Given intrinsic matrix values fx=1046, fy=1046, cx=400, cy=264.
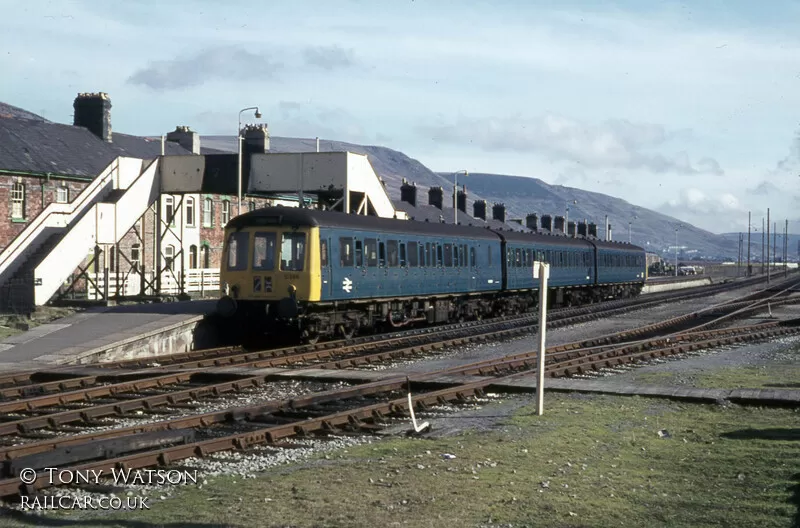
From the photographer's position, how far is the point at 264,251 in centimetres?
2469

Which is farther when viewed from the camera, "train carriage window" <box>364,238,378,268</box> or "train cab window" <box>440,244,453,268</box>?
"train cab window" <box>440,244,453,268</box>

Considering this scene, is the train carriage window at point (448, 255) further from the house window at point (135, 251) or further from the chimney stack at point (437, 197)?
the chimney stack at point (437, 197)

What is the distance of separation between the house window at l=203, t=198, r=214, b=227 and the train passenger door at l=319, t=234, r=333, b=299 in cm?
2957

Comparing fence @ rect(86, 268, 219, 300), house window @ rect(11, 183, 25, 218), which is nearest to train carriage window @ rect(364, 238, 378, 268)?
fence @ rect(86, 268, 219, 300)

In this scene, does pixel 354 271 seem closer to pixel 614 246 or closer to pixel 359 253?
pixel 359 253

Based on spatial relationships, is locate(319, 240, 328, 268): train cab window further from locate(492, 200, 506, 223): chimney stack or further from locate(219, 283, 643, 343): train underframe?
locate(492, 200, 506, 223): chimney stack

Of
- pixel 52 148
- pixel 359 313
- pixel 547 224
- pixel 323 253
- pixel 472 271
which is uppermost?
pixel 52 148

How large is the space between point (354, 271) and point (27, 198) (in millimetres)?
21709

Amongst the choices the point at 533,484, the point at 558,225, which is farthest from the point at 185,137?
the point at 558,225

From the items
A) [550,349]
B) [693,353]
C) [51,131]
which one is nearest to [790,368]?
[693,353]

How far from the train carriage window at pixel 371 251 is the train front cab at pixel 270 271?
2542mm

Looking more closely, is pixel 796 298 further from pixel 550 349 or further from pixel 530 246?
pixel 550 349

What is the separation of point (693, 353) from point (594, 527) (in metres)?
17.3

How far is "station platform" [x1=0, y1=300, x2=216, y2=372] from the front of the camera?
21359 mm
